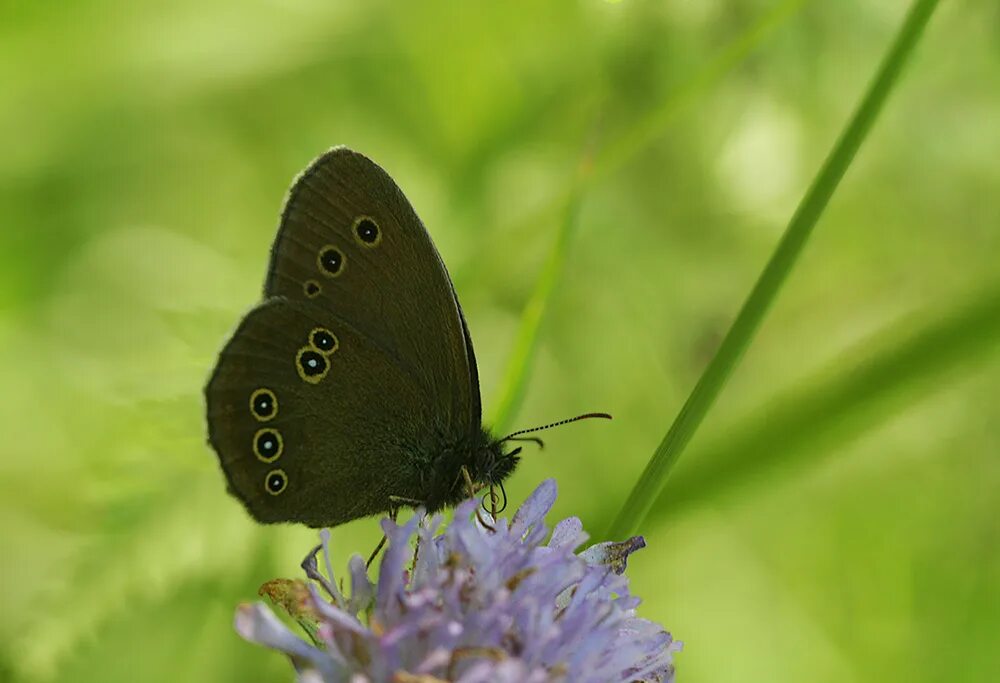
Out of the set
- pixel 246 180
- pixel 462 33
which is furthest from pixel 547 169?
pixel 246 180

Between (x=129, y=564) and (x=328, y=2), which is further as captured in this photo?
(x=328, y=2)

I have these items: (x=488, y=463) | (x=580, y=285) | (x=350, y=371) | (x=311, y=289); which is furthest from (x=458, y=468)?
(x=580, y=285)

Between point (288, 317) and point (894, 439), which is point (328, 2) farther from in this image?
point (894, 439)

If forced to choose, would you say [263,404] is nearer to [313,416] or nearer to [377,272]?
[313,416]

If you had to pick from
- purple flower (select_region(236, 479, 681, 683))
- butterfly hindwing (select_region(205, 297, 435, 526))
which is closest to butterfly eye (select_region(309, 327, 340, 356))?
butterfly hindwing (select_region(205, 297, 435, 526))

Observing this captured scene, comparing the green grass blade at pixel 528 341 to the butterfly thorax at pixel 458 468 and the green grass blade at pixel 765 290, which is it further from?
the green grass blade at pixel 765 290

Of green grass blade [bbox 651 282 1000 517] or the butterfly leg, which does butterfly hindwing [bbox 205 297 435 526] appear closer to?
the butterfly leg

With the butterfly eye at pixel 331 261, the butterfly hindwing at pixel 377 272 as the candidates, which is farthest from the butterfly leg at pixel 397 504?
the butterfly eye at pixel 331 261
